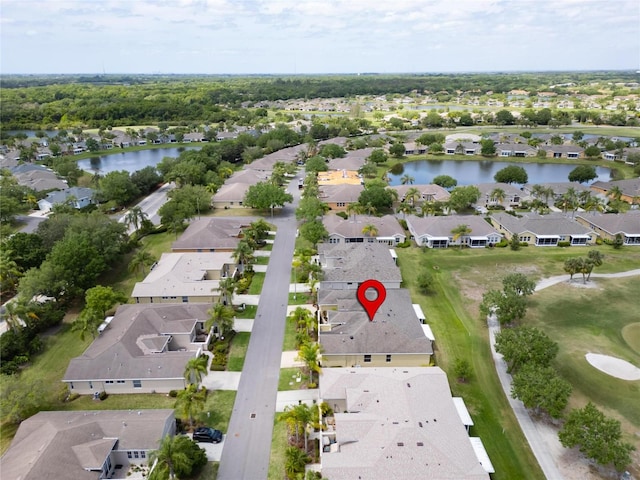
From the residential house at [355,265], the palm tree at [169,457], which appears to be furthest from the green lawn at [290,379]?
the residential house at [355,265]

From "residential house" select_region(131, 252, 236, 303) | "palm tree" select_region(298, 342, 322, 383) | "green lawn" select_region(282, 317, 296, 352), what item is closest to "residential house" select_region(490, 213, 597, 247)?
"green lawn" select_region(282, 317, 296, 352)

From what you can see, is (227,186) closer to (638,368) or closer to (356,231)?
(356,231)

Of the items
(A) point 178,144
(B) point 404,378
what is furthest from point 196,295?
(A) point 178,144

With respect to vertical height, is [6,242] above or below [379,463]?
above

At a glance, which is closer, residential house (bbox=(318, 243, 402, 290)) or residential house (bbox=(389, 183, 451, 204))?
residential house (bbox=(318, 243, 402, 290))

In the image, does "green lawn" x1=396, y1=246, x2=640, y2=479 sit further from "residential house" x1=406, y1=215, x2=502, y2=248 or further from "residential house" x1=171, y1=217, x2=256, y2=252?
"residential house" x1=171, y1=217, x2=256, y2=252

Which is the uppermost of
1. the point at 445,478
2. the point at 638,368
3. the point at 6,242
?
the point at 6,242
